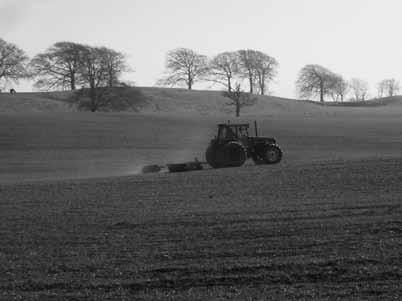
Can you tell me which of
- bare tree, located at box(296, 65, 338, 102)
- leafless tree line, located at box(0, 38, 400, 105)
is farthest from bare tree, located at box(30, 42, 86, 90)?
bare tree, located at box(296, 65, 338, 102)

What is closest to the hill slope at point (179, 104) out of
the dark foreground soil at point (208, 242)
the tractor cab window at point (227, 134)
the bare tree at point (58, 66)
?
the bare tree at point (58, 66)

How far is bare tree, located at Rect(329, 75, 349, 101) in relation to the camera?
138 meters

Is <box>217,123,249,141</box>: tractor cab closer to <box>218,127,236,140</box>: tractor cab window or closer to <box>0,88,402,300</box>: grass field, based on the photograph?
<box>218,127,236,140</box>: tractor cab window

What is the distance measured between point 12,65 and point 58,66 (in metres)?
6.14

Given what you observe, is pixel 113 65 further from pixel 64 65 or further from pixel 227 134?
pixel 227 134

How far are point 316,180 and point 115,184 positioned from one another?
6.29m

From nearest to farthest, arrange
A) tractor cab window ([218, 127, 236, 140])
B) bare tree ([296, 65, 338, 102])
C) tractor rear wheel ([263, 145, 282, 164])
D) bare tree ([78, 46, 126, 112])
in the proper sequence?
tractor cab window ([218, 127, 236, 140]) < tractor rear wheel ([263, 145, 282, 164]) < bare tree ([78, 46, 126, 112]) < bare tree ([296, 65, 338, 102])

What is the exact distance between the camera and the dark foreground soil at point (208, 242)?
29.8ft

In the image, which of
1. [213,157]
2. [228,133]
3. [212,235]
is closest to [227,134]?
[228,133]

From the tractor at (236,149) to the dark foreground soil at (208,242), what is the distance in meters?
6.95

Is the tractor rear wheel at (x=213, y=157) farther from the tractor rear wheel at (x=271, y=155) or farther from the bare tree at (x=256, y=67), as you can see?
the bare tree at (x=256, y=67)

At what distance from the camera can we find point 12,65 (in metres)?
93.2

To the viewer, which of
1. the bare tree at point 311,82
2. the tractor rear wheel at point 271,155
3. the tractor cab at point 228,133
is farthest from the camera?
the bare tree at point 311,82

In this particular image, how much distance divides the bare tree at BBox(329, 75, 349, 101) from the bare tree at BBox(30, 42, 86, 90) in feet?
194
